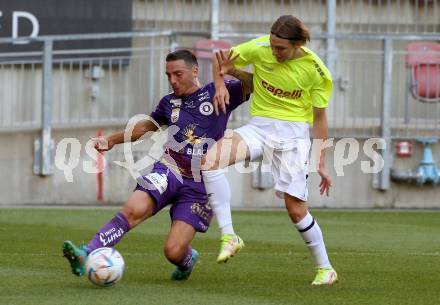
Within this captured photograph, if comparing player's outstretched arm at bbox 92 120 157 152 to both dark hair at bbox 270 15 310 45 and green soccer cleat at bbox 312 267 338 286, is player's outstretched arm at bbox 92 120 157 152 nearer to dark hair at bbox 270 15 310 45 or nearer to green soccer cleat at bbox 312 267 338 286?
dark hair at bbox 270 15 310 45

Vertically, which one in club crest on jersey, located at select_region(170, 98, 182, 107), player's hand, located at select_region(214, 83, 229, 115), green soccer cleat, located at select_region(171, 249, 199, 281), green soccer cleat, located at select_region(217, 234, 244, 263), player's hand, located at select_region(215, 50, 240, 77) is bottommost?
green soccer cleat, located at select_region(171, 249, 199, 281)

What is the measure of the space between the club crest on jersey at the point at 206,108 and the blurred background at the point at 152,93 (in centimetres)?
835

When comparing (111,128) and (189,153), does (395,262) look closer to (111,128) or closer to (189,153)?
(189,153)

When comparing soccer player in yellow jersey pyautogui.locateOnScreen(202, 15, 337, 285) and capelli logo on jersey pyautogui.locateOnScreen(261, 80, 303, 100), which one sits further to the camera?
capelli logo on jersey pyautogui.locateOnScreen(261, 80, 303, 100)

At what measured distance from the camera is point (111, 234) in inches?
366

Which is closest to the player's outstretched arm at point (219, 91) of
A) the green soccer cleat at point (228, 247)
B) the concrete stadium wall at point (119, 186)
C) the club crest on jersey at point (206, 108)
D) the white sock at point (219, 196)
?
the club crest on jersey at point (206, 108)

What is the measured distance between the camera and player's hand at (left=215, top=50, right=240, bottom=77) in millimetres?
9750

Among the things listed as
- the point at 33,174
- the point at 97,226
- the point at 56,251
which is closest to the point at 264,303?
the point at 56,251

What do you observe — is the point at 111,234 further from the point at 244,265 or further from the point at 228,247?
the point at 244,265

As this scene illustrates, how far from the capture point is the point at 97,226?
14695 mm

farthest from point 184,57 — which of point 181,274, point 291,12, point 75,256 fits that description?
point 291,12

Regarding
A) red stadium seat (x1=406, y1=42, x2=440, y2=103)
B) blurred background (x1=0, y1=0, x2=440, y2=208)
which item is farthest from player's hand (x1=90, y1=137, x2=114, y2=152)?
red stadium seat (x1=406, y1=42, x2=440, y2=103)

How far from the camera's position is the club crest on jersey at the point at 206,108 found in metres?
9.92

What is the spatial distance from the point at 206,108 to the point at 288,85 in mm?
724
